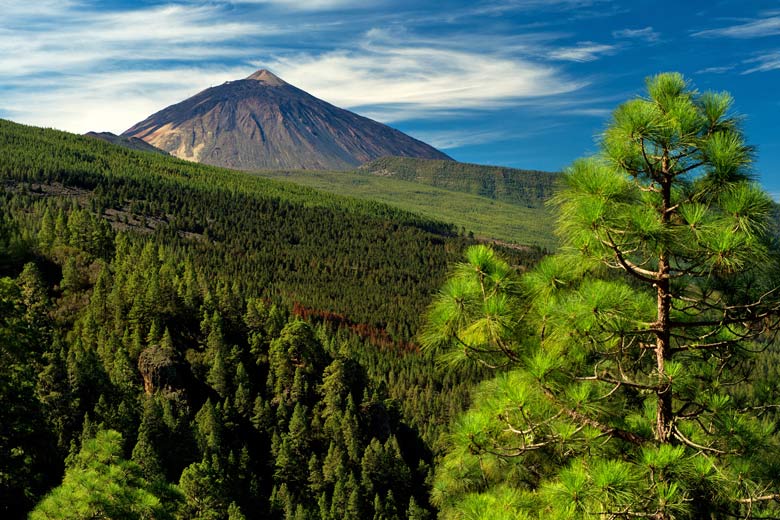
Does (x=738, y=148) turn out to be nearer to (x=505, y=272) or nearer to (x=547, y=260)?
(x=547, y=260)

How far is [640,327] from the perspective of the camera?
9.59 m

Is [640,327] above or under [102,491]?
above

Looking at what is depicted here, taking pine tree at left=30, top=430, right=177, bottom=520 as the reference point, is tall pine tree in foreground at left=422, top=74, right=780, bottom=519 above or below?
above

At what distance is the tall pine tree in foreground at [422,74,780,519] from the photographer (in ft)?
27.9

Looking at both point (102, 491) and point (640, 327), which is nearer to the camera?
point (640, 327)

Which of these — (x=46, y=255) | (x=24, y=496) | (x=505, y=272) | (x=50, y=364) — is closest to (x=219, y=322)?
(x=50, y=364)

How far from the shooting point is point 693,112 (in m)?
9.41

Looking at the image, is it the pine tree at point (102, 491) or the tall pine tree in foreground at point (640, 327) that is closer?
the tall pine tree in foreground at point (640, 327)

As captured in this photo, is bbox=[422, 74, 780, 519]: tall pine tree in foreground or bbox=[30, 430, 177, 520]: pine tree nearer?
bbox=[422, 74, 780, 519]: tall pine tree in foreground

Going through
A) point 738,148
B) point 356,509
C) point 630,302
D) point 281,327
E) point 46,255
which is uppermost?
point 738,148

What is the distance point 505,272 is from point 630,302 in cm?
220

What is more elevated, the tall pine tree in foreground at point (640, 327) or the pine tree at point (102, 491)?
the tall pine tree in foreground at point (640, 327)

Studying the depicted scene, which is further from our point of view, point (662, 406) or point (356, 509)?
point (356, 509)

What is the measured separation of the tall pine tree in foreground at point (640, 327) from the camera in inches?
334
